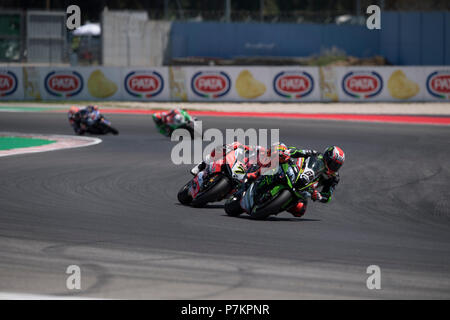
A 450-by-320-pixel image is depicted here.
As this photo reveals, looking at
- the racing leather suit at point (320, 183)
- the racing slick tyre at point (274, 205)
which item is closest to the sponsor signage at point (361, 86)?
the racing leather suit at point (320, 183)

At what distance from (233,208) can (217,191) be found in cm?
50

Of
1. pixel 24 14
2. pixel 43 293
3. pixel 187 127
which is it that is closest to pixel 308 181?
pixel 43 293

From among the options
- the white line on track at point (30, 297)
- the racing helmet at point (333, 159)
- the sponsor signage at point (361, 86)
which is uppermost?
the sponsor signage at point (361, 86)

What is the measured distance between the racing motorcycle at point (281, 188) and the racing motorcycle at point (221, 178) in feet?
1.61

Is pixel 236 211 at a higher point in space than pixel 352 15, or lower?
lower

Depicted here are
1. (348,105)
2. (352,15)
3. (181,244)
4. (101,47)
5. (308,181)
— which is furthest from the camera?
(352,15)

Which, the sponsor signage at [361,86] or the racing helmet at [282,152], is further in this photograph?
the sponsor signage at [361,86]

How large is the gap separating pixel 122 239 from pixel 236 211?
210cm

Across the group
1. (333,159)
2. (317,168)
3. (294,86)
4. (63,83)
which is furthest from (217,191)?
(63,83)

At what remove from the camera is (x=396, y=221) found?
966cm

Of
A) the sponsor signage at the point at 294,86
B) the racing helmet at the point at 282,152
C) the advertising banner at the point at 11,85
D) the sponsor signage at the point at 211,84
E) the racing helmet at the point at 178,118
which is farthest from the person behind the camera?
the sponsor signage at the point at 294,86

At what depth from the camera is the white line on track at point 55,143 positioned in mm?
16658

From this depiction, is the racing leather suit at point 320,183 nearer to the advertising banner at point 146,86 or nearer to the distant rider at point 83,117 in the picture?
the distant rider at point 83,117

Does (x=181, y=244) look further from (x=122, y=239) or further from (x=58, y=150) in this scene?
(x=58, y=150)
